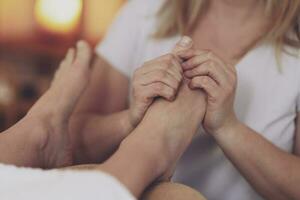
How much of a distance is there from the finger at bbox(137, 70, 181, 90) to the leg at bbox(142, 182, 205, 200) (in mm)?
191

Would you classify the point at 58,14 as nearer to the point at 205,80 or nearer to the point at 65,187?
the point at 205,80

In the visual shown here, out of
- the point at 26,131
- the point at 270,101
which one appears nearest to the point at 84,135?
the point at 26,131

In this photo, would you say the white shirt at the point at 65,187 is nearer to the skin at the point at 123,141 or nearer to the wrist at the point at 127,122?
the skin at the point at 123,141

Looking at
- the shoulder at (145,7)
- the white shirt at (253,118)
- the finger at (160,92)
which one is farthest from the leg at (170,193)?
the shoulder at (145,7)

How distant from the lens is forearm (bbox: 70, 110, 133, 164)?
95 cm

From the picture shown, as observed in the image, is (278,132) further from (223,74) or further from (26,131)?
(26,131)

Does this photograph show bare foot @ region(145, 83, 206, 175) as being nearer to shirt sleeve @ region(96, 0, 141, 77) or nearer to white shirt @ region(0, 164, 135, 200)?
white shirt @ region(0, 164, 135, 200)

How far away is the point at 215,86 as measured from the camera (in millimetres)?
821

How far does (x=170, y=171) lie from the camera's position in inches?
29.8

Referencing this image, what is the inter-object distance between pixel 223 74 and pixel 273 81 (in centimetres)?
18

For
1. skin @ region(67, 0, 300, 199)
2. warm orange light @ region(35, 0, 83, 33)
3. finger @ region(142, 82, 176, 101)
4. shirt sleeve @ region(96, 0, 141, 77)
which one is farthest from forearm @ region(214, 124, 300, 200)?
warm orange light @ region(35, 0, 83, 33)

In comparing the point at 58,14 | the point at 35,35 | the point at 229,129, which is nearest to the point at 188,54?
the point at 229,129

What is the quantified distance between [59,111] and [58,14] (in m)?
1.27

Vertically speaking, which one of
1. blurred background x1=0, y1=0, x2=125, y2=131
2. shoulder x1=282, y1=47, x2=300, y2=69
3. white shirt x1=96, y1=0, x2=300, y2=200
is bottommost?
blurred background x1=0, y1=0, x2=125, y2=131
